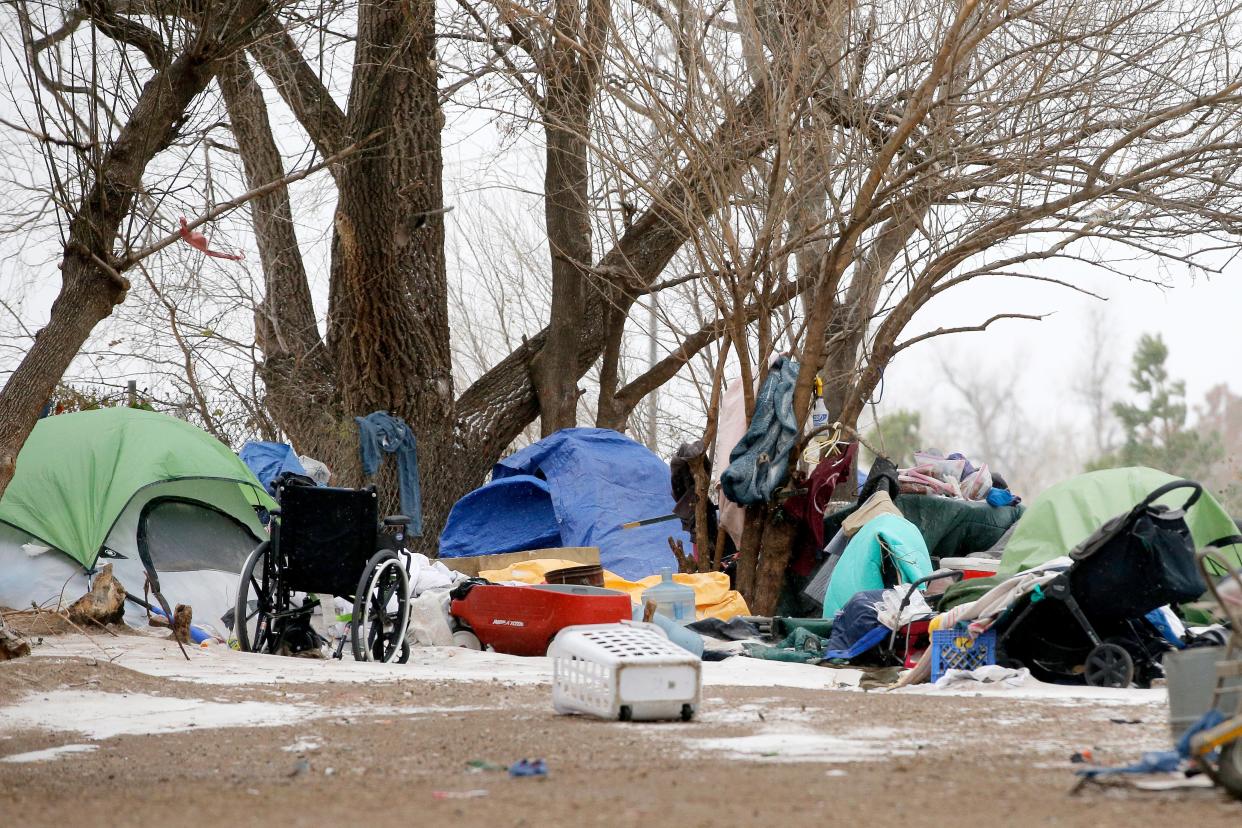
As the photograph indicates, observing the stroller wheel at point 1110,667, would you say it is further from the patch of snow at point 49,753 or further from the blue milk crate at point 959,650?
the patch of snow at point 49,753

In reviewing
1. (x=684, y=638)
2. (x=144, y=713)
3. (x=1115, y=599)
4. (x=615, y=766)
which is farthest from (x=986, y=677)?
(x=144, y=713)

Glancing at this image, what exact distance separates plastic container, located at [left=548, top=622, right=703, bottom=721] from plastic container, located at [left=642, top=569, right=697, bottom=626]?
4434 millimetres

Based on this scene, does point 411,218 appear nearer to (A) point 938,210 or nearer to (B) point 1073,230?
(A) point 938,210

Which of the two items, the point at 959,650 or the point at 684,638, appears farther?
the point at 684,638

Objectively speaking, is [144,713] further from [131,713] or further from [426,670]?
[426,670]

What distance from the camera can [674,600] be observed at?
952cm

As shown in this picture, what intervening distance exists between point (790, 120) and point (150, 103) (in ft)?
14.9

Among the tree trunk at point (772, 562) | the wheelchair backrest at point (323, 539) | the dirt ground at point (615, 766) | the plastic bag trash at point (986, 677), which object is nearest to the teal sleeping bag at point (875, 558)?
the tree trunk at point (772, 562)

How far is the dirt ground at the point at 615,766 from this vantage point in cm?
295

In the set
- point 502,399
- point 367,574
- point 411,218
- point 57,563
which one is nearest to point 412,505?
point 502,399

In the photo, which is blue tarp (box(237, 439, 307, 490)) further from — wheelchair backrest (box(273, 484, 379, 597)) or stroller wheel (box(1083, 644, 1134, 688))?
stroller wheel (box(1083, 644, 1134, 688))

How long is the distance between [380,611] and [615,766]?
431 centimetres

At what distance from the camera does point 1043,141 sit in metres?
9.69

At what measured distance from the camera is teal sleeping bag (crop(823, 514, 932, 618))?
863 centimetres
